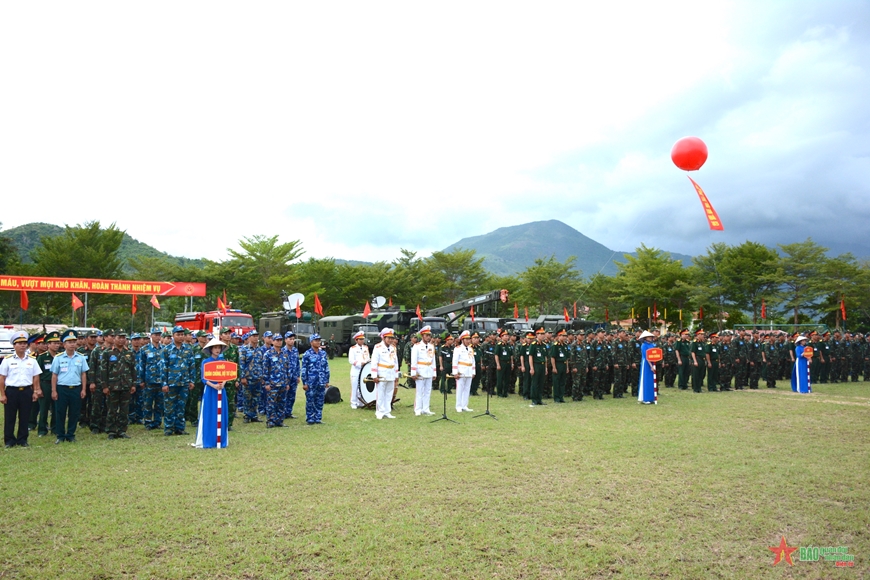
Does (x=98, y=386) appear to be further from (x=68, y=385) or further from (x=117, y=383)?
(x=68, y=385)

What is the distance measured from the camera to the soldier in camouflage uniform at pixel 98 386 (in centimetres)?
954

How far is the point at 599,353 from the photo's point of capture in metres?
15.6

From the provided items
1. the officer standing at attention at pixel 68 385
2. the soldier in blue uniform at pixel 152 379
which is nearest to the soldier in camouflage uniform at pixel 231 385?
the soldier in blue uniform at pixel 152 379

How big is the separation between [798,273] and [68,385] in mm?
44806

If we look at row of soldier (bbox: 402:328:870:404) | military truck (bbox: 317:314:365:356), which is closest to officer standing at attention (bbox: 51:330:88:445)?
row of soldier (bbox: 402:328:870:404)

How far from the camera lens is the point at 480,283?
5362 centimetres

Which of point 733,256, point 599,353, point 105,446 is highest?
point 733,256

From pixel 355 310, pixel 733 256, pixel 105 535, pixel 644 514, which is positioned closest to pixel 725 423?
pixel 644 514

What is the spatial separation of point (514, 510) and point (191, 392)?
758 cm

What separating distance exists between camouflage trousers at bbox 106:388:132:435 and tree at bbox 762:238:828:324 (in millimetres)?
41892

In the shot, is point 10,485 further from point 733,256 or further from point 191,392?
point 733,256

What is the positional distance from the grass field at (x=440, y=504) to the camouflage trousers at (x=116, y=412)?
27 centimetres

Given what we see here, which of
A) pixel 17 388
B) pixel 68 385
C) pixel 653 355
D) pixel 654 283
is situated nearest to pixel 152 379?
pixel 68 385

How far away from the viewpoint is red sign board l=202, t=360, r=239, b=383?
8.38 metres
